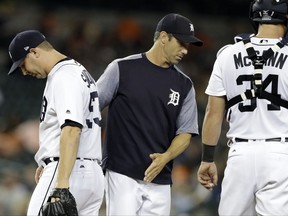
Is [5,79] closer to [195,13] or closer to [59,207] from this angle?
[195,13]

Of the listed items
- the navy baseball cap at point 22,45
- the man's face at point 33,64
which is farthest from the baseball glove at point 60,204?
the navy baseball cap at point 22,45

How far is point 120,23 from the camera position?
1589 centimetres

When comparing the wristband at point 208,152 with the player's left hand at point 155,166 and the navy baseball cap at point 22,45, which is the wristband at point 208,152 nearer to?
the player's left hand at point 155,166

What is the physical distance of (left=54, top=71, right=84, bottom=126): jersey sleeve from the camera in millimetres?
5238

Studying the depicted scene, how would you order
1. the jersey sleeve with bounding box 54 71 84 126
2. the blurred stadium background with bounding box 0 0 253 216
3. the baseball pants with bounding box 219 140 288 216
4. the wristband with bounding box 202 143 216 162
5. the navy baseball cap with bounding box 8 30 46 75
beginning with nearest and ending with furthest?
the jersey sleeve with bounding box 54 71 84 126, the baseball pants with bounding box 219 140 288 216, the navy baseball cap with bounding box 8 30 46 75, the wristband with bounding box 202 143 216 162, the blurred stadium background with bounding box 0 0 253 216

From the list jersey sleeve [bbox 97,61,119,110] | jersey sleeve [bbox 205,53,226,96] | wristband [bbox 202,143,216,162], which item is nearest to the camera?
jersey sleeve [bbox 205,53,226,96]

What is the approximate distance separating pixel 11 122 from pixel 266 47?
704 centimetres

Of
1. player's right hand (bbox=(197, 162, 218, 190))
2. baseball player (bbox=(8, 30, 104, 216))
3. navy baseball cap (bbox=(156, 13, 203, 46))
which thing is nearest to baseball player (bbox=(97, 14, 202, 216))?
navy baseball cap (bbox=(156, 13, 203, 46))

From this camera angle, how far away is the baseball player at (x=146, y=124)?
6.22 meters

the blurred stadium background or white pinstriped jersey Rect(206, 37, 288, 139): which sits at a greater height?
white pinstriped jersey Rect(206, 37, 288, 139)

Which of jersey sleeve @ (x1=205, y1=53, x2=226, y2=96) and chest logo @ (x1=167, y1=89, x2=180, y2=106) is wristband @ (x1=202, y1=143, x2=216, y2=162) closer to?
jersey sleeve @ (x1=205, y1=53, x2=226, y2=96)

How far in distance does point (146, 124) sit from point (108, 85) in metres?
0.42

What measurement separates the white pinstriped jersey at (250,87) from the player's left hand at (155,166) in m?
0.77

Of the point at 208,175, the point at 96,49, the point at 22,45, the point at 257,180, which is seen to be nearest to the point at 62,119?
the point at 22,45
